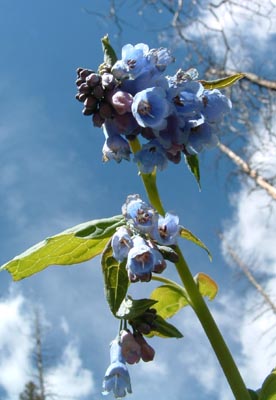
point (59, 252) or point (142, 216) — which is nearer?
point (142, 216)

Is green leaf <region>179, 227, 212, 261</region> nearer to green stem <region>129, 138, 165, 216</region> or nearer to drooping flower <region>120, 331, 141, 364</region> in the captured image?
green stem <region>129, 138, 165, 216</region>

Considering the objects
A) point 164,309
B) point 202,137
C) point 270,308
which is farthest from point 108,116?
point 270,308

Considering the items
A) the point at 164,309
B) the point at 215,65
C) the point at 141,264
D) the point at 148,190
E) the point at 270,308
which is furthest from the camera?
the point at 215,65

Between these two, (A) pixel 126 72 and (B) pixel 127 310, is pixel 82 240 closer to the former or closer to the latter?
(B) pixel 127 310

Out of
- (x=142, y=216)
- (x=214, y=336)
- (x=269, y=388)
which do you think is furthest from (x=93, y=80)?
(x=269, y=388)

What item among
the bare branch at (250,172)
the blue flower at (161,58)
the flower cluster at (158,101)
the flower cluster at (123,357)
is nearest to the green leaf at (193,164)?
the flower cluster at (158,101)

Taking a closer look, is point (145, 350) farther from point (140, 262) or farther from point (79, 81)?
point (79, 81)
